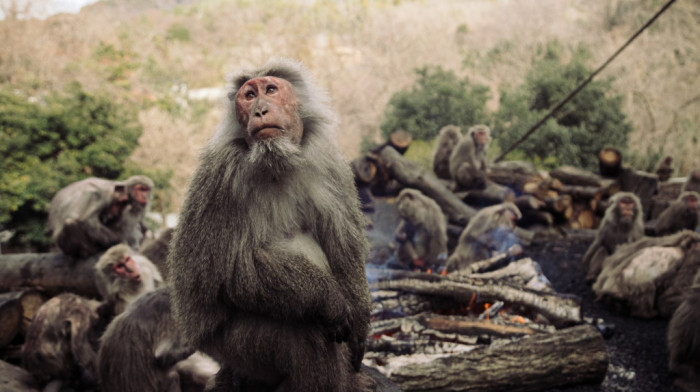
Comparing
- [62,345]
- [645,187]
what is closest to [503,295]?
[62,345]

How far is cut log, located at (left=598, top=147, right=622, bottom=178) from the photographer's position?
1103 cm

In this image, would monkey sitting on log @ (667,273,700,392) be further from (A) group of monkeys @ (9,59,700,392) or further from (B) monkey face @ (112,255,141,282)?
(B) monkey face @ (112,255,141,282)

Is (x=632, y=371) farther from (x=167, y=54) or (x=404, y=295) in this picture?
(x=167, y=54)

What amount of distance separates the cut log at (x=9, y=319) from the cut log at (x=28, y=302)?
16 centimetres

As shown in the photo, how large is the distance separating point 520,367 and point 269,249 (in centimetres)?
266

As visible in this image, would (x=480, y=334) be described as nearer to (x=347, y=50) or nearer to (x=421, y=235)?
(x=421, y=235)

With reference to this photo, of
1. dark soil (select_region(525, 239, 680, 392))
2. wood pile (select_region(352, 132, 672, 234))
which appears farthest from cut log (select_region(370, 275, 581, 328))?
wood pile (select_region(352, 132, 672, 234))

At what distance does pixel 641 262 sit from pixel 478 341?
9.72 ft

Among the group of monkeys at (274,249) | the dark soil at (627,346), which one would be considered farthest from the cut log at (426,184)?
the group of monkeys at (274,249)

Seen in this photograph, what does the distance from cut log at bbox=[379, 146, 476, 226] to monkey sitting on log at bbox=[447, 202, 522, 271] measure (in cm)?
228

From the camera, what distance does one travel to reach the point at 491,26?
85.8ft

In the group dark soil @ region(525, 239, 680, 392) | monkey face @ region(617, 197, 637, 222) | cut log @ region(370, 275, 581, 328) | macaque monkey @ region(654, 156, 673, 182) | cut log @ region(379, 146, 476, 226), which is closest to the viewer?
dark soil @ region(525, 239, 680, 392)

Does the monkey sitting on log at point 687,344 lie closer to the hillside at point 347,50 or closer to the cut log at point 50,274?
the cut log at point 50,274

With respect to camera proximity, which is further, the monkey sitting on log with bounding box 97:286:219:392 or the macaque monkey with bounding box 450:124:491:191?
the macaque monkey with bounding box 450:124:491:191
